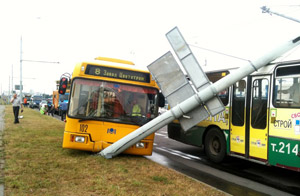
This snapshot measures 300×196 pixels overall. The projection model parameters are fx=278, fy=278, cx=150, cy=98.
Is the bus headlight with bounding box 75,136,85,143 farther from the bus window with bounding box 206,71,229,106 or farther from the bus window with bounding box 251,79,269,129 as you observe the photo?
the bus window with bounding box 251,79,269,129

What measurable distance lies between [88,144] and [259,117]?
4599 mm

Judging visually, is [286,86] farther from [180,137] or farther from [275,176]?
[180,137]

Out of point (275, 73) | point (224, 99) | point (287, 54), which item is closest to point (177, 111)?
point (224, 99)

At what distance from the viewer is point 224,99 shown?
8578 millimetres

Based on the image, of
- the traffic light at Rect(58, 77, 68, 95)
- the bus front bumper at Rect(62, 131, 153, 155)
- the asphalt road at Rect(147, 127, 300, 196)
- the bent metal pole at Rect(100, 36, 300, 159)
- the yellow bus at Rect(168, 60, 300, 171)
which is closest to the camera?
the asphalt road at Rect(147, 127, 300, 196)

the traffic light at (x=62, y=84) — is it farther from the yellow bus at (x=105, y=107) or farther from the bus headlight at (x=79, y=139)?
the bus headlight at (x=79, y=139)

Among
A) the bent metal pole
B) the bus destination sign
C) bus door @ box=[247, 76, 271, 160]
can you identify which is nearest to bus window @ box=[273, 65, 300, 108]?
bus door @ box=[247, 76, 271, 160]

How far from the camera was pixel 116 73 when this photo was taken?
7996 mm

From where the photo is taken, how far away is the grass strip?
507 cm

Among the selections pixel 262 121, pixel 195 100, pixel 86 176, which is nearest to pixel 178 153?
pixel 195 100

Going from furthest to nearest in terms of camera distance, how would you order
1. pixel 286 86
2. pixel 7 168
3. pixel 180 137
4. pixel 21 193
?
1. pixel 180 137
2. pixel 286 86
3. pixel 7 168
4. pixel 21 193

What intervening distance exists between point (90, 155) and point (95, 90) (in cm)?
183

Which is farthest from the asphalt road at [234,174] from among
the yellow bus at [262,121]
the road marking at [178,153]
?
the yellow bus at [262,121]

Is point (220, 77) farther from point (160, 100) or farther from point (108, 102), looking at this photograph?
point (108, 102)
